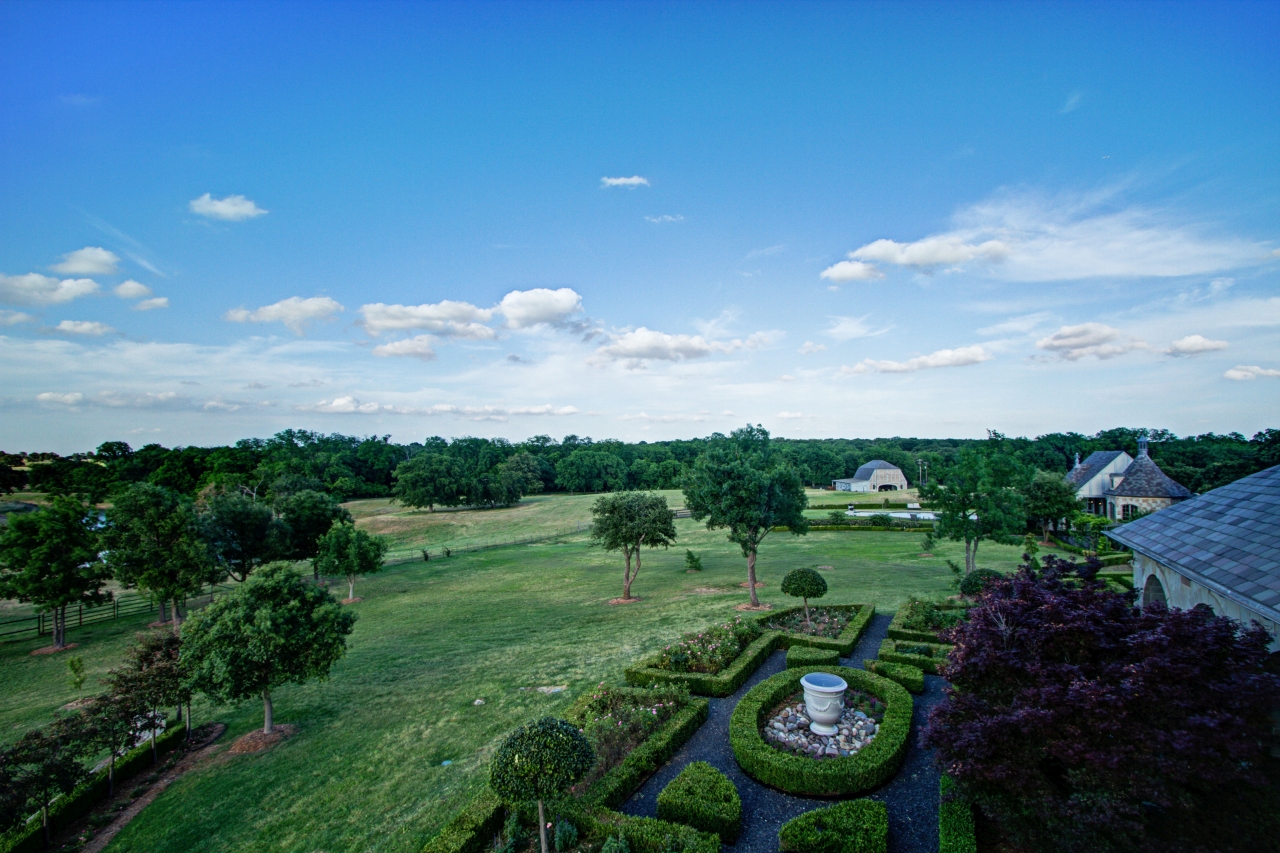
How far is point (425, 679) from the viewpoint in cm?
1809

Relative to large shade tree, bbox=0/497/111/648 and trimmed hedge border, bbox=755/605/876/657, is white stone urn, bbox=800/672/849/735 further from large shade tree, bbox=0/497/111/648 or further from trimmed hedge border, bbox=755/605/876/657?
large shade tree, bbox=0/497/111/648

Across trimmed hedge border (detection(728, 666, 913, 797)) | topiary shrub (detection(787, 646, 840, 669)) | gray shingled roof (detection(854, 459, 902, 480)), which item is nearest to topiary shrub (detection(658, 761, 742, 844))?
trimmed hedge border (detection(728, 666, 913, 797))

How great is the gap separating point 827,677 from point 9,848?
15832 mm

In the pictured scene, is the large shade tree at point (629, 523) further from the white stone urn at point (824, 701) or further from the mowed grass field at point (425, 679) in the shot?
the white stone urn at point (824, 701)

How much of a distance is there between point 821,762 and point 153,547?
102ft

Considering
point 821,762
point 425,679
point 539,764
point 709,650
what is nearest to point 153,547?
point 425,679

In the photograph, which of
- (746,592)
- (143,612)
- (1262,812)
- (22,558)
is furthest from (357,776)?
(143,612)

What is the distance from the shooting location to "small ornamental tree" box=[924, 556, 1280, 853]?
6406 mm

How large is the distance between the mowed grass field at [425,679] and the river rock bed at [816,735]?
5737 mm

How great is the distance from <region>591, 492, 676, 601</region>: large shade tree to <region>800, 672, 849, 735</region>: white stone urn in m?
16.2

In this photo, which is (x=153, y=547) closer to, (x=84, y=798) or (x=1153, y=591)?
(x=84, y=798)

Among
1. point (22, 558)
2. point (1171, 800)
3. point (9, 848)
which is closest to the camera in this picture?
point (1171, 800)

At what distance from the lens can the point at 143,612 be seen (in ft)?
101

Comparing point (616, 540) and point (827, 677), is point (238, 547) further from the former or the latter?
point (827, 677)
